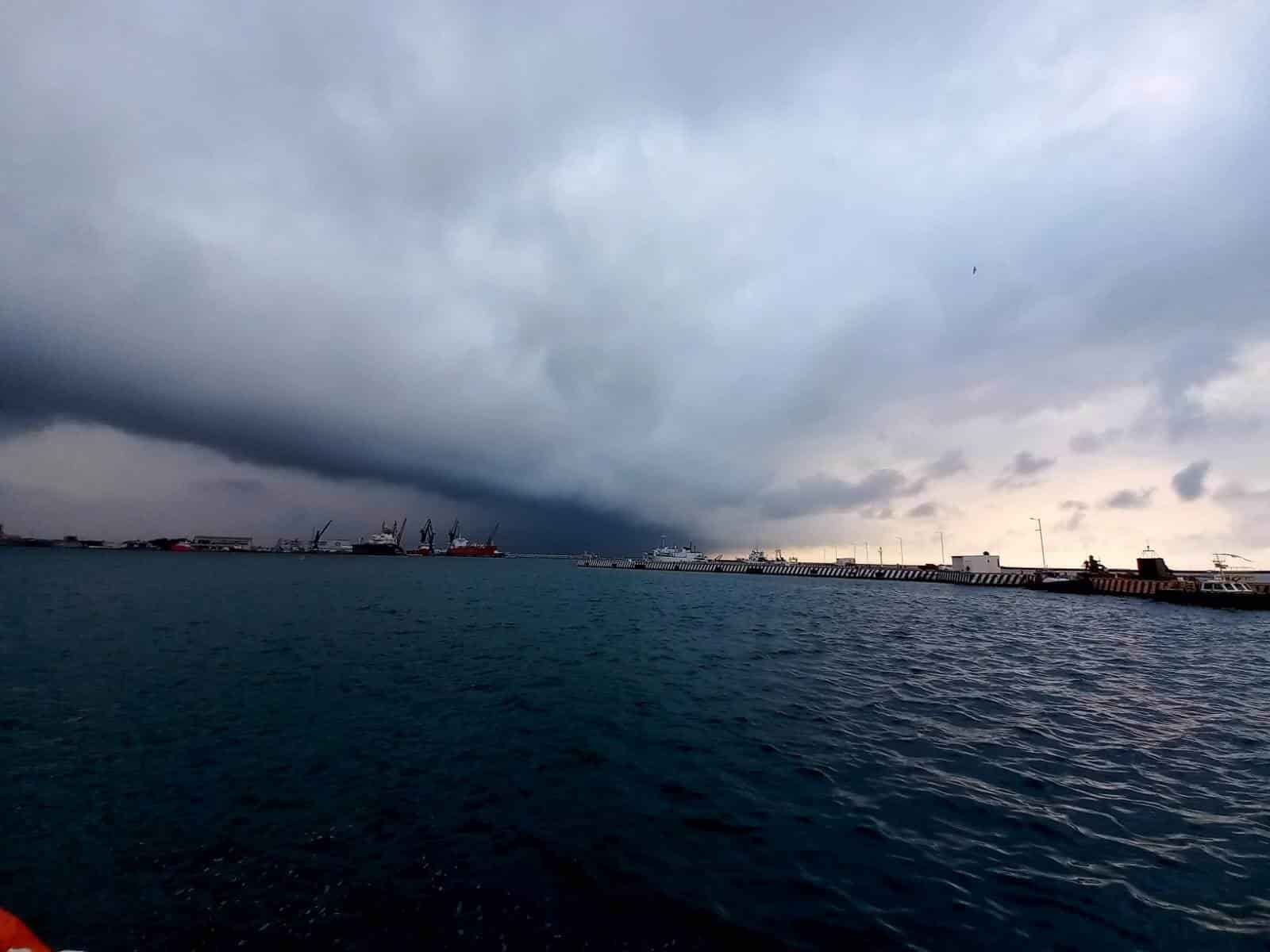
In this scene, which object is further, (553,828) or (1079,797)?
(1079,797)

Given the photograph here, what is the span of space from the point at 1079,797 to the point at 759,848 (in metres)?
8.48

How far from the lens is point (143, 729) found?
51.7ft

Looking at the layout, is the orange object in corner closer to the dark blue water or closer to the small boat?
the dark blue water

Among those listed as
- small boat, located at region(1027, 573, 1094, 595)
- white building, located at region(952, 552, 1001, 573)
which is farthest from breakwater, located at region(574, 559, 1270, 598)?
white building, located at region(952, 552, 1001, 573)

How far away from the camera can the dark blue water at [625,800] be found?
7793 millimetres

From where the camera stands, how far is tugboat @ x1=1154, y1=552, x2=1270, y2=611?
63312 millimetres

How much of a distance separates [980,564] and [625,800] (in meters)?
135

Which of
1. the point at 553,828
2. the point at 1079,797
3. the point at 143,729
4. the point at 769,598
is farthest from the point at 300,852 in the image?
the point at 769,598

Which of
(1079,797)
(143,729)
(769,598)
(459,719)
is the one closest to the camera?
(1079,797)

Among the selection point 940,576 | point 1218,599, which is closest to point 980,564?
point 940,576

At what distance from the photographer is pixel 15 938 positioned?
461 centimetres

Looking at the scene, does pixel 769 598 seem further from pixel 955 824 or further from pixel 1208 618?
pixel 955 824

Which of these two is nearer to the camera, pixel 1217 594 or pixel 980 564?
pixel 1217 594

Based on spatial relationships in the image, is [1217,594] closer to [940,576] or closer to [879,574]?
[940,576]
